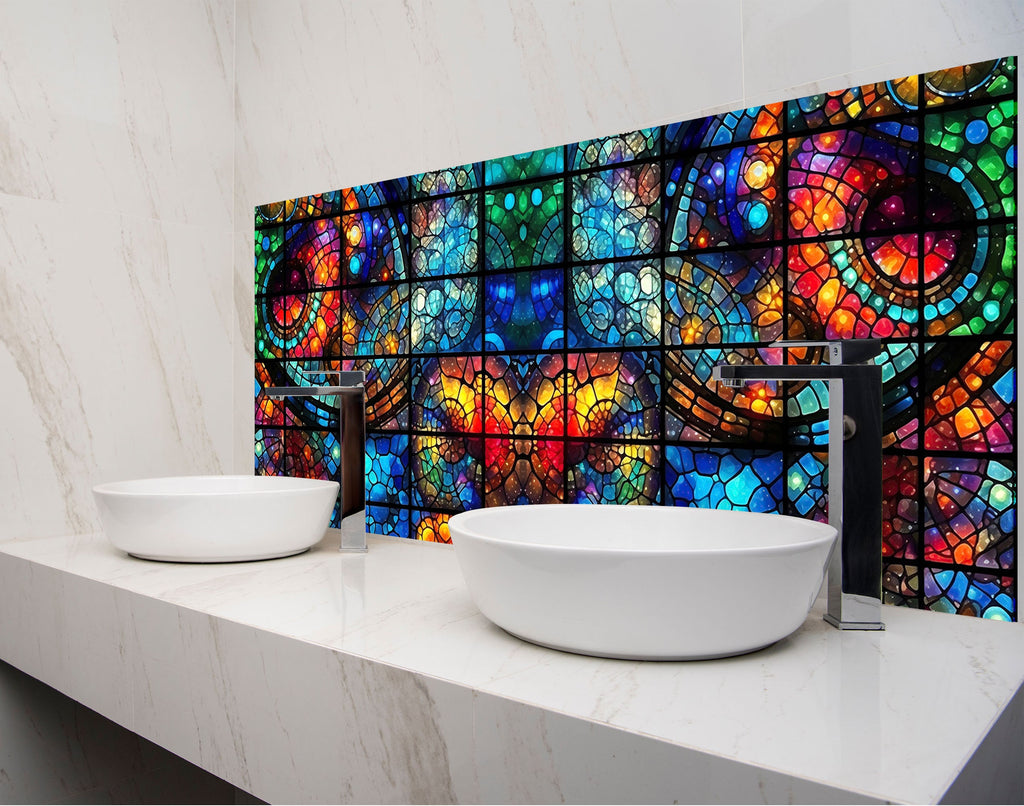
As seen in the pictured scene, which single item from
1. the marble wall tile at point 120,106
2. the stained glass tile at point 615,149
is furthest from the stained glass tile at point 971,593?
the marble wall tile at point 120,106

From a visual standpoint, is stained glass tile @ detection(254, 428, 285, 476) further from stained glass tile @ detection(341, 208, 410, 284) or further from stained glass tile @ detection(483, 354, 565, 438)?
stained glass tile @ detection(483, 354, 565, 438)

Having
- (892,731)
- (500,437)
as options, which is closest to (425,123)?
(500,437)

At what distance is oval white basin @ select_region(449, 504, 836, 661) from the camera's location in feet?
2.83

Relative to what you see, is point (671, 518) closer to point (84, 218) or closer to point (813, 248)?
point (813, 248)

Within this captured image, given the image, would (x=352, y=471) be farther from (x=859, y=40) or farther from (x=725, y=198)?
(x=859, y=40)

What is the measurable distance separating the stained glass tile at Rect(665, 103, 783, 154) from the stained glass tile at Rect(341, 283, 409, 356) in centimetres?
67

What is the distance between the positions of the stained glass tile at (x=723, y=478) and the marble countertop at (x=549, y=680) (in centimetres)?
22

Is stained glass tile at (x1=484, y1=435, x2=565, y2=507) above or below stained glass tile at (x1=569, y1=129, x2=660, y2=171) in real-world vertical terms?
below

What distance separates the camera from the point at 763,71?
130cm

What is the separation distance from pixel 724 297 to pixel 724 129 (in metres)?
0.27

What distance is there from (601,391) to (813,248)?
1.42ft

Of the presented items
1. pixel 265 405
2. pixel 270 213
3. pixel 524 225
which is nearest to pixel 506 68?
pixel 524 225

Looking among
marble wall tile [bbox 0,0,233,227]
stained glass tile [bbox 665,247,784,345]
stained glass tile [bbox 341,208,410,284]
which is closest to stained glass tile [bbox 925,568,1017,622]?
stained glass tile [bbox 665,247,784,345]

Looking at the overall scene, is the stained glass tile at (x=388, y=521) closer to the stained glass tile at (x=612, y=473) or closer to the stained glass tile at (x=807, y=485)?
the stained glass tile at (x=612, y=473)
